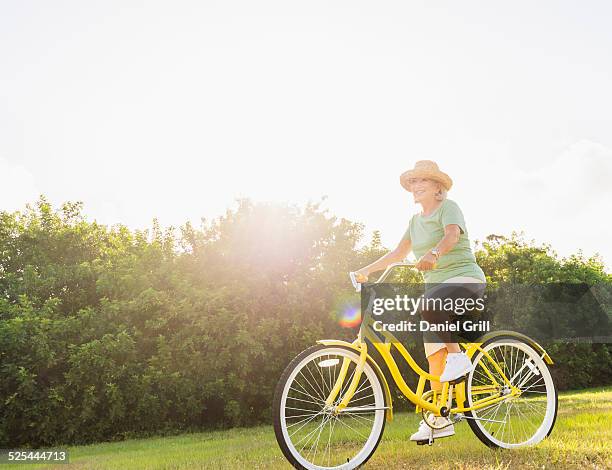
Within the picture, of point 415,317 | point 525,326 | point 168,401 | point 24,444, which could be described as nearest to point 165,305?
point 168,401

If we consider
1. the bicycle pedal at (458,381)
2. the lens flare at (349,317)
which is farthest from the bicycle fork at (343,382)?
the lens flare at (349,317)

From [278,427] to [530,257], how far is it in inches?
811

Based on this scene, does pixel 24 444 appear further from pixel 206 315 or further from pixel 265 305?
pixel 265 305

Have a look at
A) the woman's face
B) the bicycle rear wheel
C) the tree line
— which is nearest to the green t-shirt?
the woman's face

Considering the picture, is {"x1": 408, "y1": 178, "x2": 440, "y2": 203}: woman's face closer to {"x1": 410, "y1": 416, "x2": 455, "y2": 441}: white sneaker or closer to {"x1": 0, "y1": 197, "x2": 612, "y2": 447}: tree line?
{"x1": 410, "y1": 416, "x2": 455, "y2": 441}: white sneaker

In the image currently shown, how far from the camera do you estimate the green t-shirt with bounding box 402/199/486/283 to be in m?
4.51

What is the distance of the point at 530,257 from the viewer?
22750 millimetres

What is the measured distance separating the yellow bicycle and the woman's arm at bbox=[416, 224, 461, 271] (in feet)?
1.20

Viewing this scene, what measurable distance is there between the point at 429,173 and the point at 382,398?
5.50 feet

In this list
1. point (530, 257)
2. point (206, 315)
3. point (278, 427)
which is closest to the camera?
point (278, 427)

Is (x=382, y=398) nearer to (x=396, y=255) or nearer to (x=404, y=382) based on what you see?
(x=404, y=382)

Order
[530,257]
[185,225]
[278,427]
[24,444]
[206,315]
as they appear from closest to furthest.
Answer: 1. [278,427]
2. [24,444]
3. [206,315]
4. [185,225]
5. [530,257]

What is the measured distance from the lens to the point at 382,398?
Answer: 4.25 m

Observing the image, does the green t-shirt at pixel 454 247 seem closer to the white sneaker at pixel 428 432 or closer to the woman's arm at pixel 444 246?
the woman's arm at pixel 444 246
